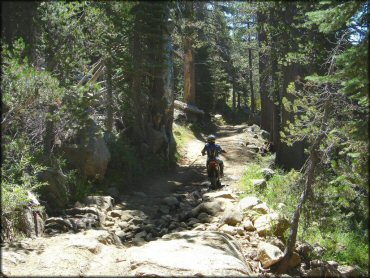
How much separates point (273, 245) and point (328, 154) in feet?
6.35

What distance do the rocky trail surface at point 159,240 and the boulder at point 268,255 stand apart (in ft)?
0.06

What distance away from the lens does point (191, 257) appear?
586 cm

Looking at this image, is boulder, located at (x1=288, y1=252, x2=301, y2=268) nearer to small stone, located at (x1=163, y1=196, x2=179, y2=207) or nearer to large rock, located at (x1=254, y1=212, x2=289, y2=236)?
large rock, located at (x1=254, y1=212, x2=289, y2=236)

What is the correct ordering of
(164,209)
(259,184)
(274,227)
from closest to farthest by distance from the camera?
(274,227) < (164,209) < (259,184)

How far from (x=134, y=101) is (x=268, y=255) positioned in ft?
28.2

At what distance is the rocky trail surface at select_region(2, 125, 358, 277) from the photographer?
5.62m

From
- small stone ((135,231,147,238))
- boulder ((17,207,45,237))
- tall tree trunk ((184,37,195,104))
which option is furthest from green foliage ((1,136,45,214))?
tall tree trunk ((184,37,195,104))

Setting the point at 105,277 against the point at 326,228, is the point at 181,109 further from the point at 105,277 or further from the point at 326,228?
the point at 105,277

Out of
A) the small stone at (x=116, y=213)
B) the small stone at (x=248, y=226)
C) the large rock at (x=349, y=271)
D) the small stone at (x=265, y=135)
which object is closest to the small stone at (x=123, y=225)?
the small stone at (x=116, y=213)

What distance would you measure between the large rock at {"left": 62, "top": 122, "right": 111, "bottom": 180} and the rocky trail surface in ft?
2.77

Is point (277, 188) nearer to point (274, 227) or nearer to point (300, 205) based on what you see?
point (274, 227)

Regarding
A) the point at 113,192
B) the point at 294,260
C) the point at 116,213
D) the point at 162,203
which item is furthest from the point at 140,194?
the point at 294,260

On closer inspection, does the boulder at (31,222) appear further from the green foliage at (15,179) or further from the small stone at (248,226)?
the small stone at (248,226)

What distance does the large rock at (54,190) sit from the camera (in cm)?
884
